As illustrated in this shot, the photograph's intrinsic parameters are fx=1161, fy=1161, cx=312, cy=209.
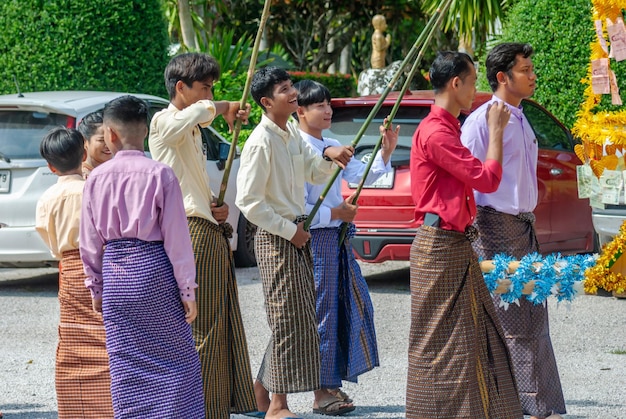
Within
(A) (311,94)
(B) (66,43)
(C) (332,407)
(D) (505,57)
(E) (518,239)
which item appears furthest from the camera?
(B) (66,43)

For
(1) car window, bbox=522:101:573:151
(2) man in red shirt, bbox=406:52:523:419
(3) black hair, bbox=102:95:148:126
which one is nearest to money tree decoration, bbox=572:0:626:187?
(2) man in red shirt, bbox=406:52:523:419

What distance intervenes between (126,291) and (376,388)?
239cm

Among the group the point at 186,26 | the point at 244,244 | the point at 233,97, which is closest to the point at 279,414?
the point at 244,244

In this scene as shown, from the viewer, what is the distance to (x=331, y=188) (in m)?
A: 6.42

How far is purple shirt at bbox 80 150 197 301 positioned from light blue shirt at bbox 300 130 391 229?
1.45m

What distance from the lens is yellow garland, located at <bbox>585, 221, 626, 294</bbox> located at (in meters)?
5.59

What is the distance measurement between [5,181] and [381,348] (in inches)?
140

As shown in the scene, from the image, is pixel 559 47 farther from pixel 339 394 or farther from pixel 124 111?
pixel 124 111

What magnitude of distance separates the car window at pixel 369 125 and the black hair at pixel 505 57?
3.46 metres

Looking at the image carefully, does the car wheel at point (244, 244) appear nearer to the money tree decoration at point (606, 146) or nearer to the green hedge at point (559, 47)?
the green hedge at point (559, 47)

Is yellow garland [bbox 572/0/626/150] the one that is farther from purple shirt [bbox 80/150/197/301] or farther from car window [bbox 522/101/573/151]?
car window [bbox 522/101/573/151]

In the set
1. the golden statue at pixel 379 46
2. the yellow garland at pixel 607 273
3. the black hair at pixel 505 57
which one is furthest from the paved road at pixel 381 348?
the golden statue at pixel 379 46

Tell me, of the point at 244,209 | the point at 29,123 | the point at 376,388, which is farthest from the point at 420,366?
the point at 29,123

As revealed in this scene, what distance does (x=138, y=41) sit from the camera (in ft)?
42.1
